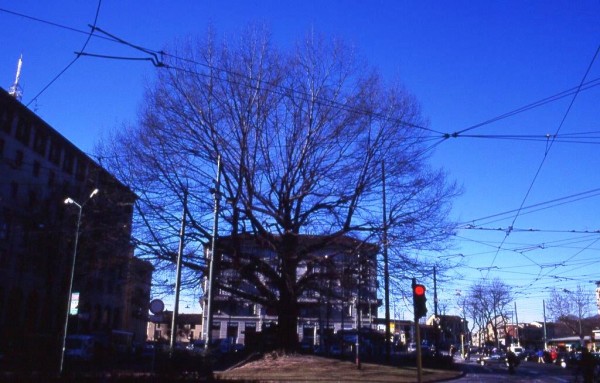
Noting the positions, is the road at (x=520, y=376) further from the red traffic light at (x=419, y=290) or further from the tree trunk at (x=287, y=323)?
the red traffic light at (x=419, y=290)

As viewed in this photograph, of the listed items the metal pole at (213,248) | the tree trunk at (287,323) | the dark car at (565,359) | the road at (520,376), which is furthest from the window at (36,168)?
the dark car at (565,359)

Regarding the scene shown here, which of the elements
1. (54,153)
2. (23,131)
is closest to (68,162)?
(54,153)

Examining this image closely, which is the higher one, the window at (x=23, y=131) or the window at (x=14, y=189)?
the window at (x=23, y=131)

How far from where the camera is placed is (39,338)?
33.2 metres

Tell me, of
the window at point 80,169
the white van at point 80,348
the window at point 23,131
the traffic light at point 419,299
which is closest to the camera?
the traffic light at point 419,299

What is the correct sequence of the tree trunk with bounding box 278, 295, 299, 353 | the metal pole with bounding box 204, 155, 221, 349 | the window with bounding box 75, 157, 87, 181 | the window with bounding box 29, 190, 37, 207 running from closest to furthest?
the metal pole with bounding box 204, 155, 221, 349 → the tree trunk with bounding box 278, 295, 299, 353 → the window with bounding box 29, 190, 37, 207 → the window with bounding box 75, 157, 87, 181

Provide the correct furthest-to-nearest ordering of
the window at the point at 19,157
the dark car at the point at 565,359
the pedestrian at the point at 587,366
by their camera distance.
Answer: the window at the point at 19,157
the dark car at the point at 565,359
the pedestrian at the point at 587,366

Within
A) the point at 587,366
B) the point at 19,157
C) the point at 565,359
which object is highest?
the point at 19,157

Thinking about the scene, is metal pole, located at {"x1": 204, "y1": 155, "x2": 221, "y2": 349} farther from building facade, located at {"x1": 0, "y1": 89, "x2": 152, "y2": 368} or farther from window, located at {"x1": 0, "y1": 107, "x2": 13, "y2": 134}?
window, located at {"x1": 0, "y1": 107, "x2": 13, "y2": 134}

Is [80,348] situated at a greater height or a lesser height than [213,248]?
lesser

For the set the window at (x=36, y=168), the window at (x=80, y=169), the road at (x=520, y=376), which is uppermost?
the window at (x=80, y=169)

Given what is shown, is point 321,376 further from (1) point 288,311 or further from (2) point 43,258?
(2) point 43,258

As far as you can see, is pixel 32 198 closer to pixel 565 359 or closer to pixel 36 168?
pixel 36 168

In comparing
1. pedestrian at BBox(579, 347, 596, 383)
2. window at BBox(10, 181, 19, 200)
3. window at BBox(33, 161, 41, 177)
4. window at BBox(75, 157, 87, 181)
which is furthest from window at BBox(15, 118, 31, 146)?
pedestrian at BBox(579, 347, 596, 383)
